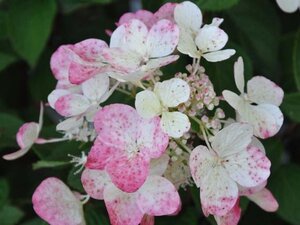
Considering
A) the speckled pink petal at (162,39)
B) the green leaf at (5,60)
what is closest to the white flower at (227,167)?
the speckled pink petal at (162,39)

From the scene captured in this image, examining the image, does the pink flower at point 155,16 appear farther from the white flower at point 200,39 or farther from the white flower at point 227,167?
the white flower at point 227,167

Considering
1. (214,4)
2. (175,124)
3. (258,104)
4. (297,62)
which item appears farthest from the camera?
(297,62)

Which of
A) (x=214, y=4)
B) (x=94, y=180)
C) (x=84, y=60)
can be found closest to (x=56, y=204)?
(x=94, y=180)

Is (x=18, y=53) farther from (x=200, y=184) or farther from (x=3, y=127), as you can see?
(x=200, y=184)

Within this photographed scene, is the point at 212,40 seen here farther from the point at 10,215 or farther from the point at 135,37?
the point at 10,215

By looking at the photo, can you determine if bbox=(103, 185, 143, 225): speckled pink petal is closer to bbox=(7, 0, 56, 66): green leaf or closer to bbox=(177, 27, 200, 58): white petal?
bbox=(177, 27, 200, 58): white petal

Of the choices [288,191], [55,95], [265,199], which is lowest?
[288,191]
